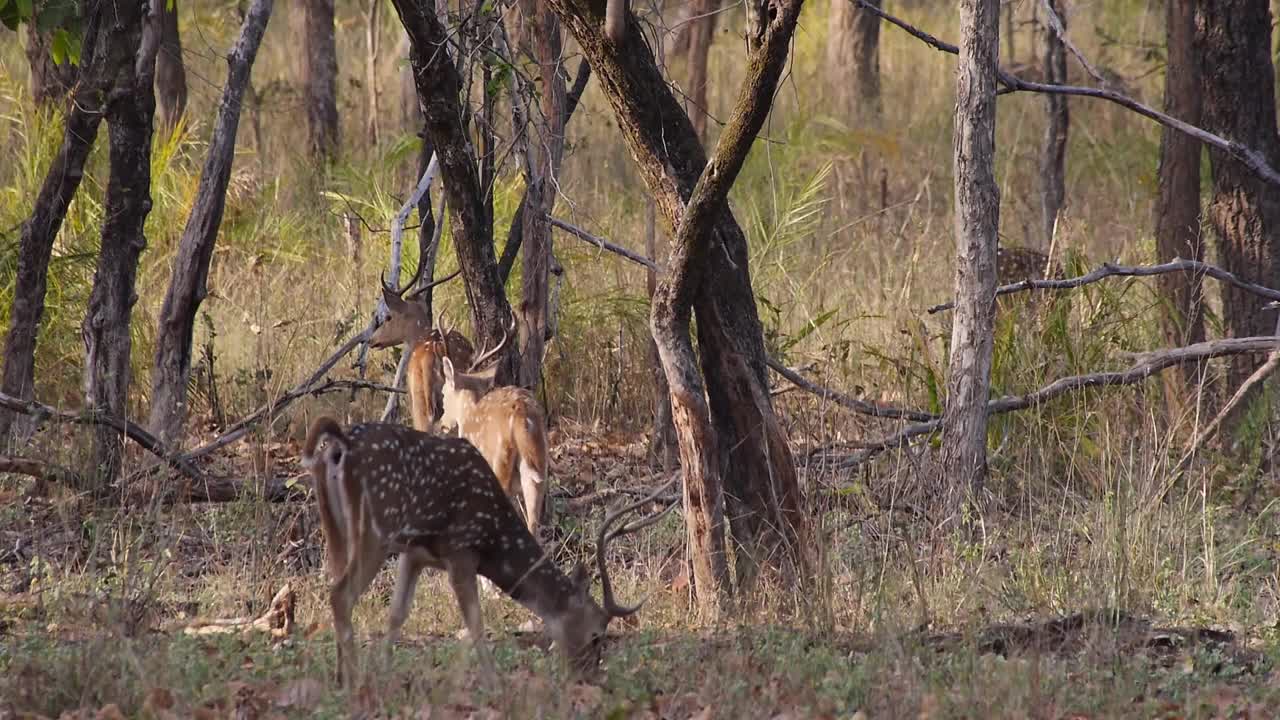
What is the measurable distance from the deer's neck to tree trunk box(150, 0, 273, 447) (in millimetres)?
2948

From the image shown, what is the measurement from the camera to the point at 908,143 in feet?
59.5

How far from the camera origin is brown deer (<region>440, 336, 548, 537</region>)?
7.56m

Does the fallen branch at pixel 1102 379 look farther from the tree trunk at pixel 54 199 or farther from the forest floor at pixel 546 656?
the tree trunk at pixel 54 199

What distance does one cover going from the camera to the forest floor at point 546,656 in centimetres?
505

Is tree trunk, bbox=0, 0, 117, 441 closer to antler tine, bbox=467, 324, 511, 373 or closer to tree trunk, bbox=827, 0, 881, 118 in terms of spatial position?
antler tine, bbox=467, 324, 511, 373

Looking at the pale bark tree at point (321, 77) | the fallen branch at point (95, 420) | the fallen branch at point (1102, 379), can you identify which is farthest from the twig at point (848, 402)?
the pale bark tree at point (321, 77)

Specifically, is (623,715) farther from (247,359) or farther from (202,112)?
(202,112)

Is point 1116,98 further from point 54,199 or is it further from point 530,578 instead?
point 54,199

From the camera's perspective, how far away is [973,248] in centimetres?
738

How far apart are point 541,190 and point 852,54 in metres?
13.5

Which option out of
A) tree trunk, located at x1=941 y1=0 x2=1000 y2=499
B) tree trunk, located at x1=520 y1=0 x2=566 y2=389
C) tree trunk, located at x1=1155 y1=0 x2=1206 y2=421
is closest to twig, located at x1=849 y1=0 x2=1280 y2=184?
tree trunk, located at x1=941 y1=0 x2=1000 y2=499

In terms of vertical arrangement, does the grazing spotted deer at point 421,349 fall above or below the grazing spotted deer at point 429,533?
above

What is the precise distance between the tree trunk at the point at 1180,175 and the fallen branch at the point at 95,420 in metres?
5.86

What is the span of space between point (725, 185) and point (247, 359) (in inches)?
234
